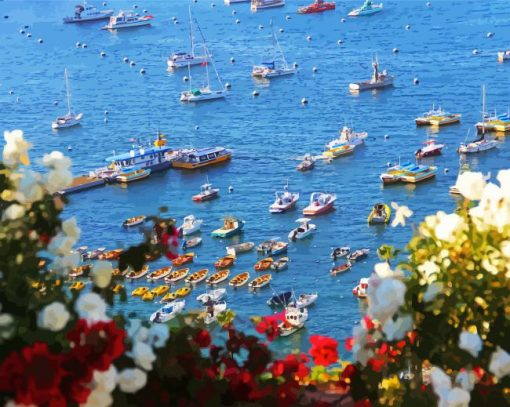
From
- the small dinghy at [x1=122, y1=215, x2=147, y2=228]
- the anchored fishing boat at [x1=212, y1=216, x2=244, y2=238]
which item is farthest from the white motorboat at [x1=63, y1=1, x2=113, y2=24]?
the anchored fishing boat at [x1=212, y1=216, x2=244, y2=238]

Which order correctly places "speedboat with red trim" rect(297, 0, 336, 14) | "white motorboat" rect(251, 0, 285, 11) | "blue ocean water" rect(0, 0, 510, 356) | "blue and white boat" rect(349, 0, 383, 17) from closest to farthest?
1. "blue ocean water" rect(0, 0, 510, 356)
2. "blue and white boat" rect(349, 0, 383, 17)
3. "speedboat with red trim" rect(297, 0, 336, 14)
4. "white motorboat" rect(251, 0, 285, 11)

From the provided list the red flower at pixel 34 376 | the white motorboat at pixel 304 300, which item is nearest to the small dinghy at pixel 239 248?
the white motorboat at pixel 304 300

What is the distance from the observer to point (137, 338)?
4.63 metres

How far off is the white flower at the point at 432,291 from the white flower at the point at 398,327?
0.38 ft

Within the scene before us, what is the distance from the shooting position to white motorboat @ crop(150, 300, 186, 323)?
2732 cm

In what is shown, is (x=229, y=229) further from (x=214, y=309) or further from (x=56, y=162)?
(x=56, y=162)

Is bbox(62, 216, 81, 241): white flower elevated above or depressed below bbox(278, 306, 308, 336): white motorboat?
above

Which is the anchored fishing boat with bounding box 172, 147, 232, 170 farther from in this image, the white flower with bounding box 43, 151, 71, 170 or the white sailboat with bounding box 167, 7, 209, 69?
the white flower with bounding box 43, 151, 71, 170

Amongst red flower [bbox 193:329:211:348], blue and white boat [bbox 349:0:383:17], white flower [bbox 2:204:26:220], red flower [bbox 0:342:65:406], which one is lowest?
blue and white boat [bbox 349:0:383:17]

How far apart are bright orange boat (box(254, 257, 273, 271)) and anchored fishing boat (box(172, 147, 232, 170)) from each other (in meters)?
12.0

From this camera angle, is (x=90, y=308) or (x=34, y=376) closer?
(x=34, y=376)

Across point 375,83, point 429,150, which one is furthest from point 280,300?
point 375,83

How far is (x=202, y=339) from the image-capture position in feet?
17.5

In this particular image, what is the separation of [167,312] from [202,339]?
22.9m
